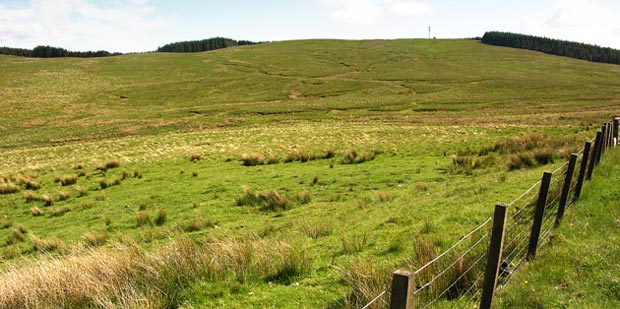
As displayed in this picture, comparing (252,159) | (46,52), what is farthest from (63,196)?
(46,52)

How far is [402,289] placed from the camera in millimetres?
3182

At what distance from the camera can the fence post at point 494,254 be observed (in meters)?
4.25

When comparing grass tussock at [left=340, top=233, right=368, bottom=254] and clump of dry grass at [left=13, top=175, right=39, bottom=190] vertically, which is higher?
grass tussock at [left=340, top=233, right=368, bottom=254]

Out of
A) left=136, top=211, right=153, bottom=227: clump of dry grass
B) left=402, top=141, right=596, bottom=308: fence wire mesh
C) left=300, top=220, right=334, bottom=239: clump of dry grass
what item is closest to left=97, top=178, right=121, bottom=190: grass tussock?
left=136, top=211, right=153, bottom=227: clump of dry grass

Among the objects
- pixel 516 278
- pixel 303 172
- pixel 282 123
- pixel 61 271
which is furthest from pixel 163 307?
pixel 282 123

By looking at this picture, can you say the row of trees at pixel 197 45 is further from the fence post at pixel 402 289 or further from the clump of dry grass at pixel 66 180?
the fence post at pixel 402 289

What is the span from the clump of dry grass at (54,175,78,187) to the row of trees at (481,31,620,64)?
161403 mm

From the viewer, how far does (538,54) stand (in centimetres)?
13375

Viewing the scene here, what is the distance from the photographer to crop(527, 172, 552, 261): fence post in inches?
233

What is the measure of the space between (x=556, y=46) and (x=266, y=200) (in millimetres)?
171888

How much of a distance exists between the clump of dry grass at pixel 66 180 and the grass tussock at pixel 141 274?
1559 centimetres

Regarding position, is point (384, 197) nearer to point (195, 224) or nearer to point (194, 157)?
point (195, 224)

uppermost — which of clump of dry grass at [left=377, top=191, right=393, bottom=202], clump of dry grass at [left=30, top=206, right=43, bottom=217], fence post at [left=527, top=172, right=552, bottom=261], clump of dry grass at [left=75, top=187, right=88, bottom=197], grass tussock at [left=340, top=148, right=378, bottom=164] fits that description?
fence post at [left=527, top=172, right=552, bottom=261]

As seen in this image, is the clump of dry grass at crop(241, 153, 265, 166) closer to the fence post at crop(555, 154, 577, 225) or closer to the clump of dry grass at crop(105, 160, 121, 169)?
the clump of dry grass at crop(105, 160, 121, 169)
